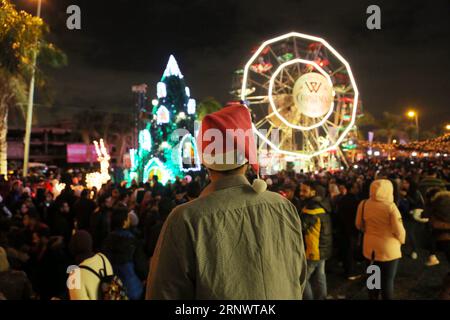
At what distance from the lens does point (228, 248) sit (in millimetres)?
1580

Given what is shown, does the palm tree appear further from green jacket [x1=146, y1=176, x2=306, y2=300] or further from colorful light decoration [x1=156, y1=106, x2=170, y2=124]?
colorful light decoration [x1=156, y1=106, x2=170, y2=124]

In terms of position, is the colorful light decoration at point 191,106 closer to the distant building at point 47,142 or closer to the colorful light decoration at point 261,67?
the colorful light decoration at point 261,67

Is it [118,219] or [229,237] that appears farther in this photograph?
[118,219]

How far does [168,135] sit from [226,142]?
20.1m

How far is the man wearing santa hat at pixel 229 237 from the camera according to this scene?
5.01 ft

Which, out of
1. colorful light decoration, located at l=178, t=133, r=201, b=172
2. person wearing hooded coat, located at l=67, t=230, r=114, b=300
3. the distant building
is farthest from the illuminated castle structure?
the distant building

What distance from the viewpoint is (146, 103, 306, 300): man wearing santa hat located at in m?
1.53

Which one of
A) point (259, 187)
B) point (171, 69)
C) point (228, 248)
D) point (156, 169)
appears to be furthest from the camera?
point (171, 69)

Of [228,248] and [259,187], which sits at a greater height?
[259,187]

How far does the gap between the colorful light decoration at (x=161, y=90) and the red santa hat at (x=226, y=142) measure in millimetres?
21037

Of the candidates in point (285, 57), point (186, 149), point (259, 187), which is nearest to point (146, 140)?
point (186, 149)

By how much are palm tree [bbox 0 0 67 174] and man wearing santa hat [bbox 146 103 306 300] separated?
16.5ft

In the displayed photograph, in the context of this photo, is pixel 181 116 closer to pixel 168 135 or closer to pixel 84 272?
pixel 168 135
